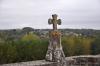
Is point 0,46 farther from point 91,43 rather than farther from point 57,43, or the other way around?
point 91,43

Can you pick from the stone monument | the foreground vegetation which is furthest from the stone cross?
the foreground vegetation

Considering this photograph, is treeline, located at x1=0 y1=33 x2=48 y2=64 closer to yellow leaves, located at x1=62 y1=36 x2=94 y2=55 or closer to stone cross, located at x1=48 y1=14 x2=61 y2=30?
yellow leaves, located at x1=62 y1=36 x2=94 y2=55

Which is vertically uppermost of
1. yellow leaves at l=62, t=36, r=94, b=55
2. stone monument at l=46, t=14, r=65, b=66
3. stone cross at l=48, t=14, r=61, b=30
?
stone cross at l=48, t=14, r=61, b=30

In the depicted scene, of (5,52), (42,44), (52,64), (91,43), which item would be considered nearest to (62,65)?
(52,64)

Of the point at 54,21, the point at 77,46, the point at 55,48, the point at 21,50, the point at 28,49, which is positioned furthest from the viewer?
the point at 77,46

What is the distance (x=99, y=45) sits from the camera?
22344 millimetres

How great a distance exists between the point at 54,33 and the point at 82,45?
974 cm

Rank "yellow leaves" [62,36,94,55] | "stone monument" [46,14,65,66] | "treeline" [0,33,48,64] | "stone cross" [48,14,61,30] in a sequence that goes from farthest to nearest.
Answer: "yellow leaves" [62,36,94,55]
"treeline" [0,33,48,64]
"stone cross" [48,14,61,30]
"stone monument" [46,14,65,66]

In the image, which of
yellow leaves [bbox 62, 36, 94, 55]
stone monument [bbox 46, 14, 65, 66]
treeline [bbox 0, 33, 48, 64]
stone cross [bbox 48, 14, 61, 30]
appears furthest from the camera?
yellow leaves [bbox 62, 36, 94, 55]

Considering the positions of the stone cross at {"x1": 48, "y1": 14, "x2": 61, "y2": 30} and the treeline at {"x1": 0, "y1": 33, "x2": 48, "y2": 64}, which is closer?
the stone cross at {"x1": 48, "y1": 14, "x2": 61, "y2": 30}

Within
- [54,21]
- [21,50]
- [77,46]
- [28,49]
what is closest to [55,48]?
[54,21]

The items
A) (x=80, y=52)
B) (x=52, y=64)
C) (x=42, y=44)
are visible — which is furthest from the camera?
(x=80, y=52)

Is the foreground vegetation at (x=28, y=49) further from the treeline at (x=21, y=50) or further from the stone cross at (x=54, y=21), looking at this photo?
the stone cross at (x=54, y=21)

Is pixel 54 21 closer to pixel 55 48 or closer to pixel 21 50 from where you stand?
pixel 55 48
